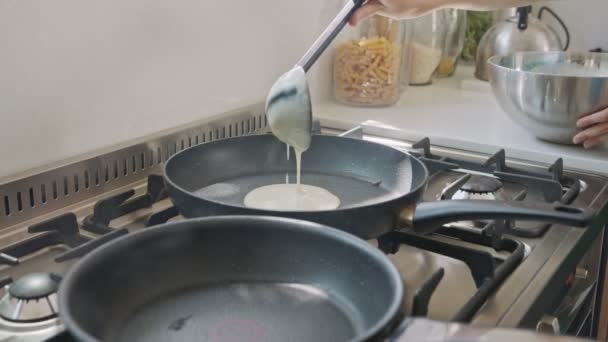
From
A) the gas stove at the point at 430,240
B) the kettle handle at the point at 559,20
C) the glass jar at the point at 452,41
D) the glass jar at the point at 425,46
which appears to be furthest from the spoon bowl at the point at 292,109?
the kettle handle at the point at 559,20

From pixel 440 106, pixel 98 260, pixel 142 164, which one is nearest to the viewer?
pixel 98 260

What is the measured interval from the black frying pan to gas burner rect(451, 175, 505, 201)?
67 millimetres

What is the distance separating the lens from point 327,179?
930 mm

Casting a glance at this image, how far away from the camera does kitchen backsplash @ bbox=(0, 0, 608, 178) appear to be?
2.43 ft

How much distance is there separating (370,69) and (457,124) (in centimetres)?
20

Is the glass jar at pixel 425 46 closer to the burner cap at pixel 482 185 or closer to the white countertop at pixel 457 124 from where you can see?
the white countertop at pixel 457 124

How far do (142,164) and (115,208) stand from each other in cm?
13

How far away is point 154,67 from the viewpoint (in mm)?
913

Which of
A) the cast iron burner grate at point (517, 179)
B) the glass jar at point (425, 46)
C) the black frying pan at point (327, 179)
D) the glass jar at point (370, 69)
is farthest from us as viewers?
the glass jar at point (425, 46)

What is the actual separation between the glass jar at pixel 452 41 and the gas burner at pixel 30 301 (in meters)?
1.18

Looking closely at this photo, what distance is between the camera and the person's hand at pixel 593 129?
1.01 meters

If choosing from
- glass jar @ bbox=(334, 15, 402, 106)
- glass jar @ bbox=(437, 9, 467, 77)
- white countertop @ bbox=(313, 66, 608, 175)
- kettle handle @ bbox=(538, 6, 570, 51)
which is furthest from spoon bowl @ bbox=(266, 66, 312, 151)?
kettle handle @ bbox=(538, 6, 570, 51)

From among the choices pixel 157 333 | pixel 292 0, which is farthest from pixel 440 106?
pixel 157 333

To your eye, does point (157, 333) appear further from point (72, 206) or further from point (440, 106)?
point (440, 106)
